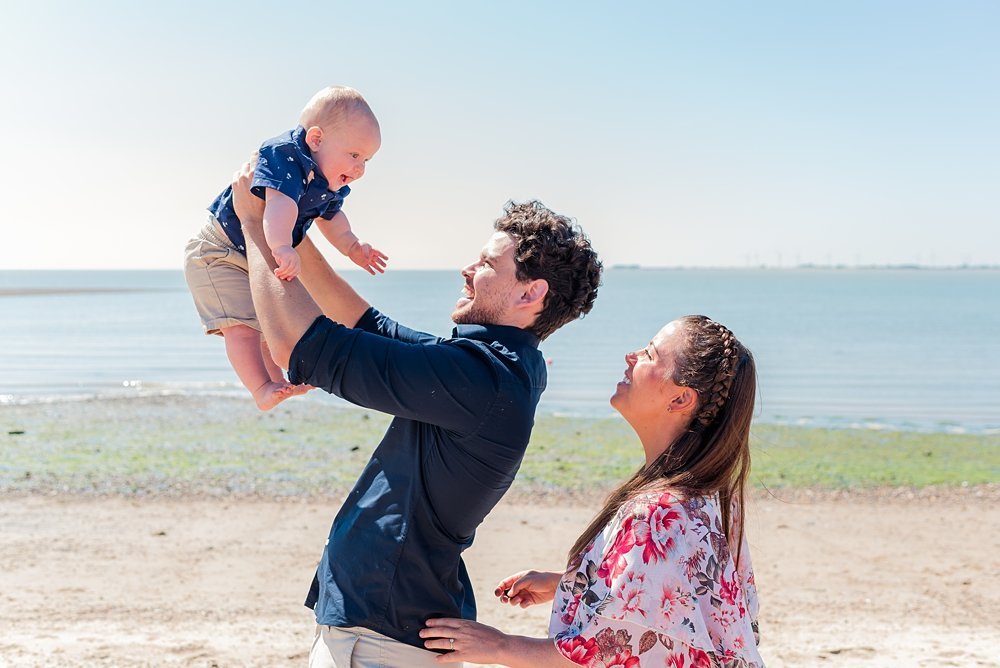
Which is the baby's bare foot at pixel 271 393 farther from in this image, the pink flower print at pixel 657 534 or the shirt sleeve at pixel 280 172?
the pink flower print at pixel 657 534

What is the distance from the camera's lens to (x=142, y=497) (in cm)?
1138

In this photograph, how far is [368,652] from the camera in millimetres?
2459

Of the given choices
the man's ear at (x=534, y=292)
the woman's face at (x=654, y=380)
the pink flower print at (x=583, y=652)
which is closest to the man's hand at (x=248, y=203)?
the man's ear at (x=534, y=292)

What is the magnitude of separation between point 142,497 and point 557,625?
1002 centimetres

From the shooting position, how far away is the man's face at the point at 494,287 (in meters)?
2.67

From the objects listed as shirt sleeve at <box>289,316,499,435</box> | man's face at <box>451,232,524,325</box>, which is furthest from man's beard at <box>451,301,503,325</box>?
shirt sleeve at <box>289,316,499,435</box>

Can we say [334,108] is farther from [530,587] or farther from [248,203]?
[530,587]

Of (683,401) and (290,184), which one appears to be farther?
(290,184)

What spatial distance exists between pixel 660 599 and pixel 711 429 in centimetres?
52

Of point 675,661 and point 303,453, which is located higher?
point 675,661

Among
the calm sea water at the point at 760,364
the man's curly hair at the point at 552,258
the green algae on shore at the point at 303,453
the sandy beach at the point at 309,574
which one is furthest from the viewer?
the calm sea water at the point at 760,364

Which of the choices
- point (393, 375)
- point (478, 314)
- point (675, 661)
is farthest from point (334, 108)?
point (675, 661)

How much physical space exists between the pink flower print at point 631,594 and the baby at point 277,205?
1.14m

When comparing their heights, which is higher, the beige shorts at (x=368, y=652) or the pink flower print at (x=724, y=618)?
the pink flower print at (x=724, y=618)
